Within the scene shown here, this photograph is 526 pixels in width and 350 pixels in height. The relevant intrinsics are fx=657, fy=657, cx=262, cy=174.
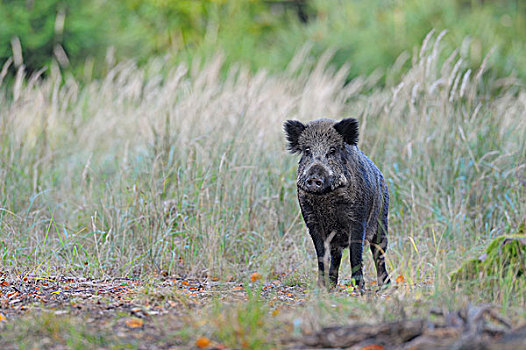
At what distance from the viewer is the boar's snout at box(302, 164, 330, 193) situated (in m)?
3.85

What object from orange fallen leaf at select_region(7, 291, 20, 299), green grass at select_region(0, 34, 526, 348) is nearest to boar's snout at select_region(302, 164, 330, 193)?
green grass at select_region(0, 34, 526, 348)

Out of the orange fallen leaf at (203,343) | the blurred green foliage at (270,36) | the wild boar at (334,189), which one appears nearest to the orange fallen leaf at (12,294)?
the orange fallen leaf at (203,343)

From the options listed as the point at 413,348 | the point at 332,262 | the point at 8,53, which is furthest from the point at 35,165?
the point at 8,53

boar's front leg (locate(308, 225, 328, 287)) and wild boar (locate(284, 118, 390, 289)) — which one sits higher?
wild boar (locate(284, 118, 390, 289))

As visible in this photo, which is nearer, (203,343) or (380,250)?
(203,343)

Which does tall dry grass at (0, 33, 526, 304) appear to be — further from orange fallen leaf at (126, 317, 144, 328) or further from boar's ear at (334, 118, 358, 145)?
orange fallen leaf at (126, 317, 144, 328)

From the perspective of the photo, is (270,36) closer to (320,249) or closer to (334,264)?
(334,264)

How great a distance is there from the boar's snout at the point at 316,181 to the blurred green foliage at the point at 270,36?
695 cm

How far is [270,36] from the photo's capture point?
18000 millimetres

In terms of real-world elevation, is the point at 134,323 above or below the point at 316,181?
below

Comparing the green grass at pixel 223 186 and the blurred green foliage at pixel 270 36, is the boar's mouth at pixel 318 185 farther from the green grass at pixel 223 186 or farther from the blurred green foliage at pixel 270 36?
the blurred green foliage at pixel 270 36

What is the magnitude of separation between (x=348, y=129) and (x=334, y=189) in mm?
403

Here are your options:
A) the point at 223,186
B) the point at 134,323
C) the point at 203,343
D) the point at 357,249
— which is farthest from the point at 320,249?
the point at 223,186

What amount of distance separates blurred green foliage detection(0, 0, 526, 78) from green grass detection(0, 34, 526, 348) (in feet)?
13.8
